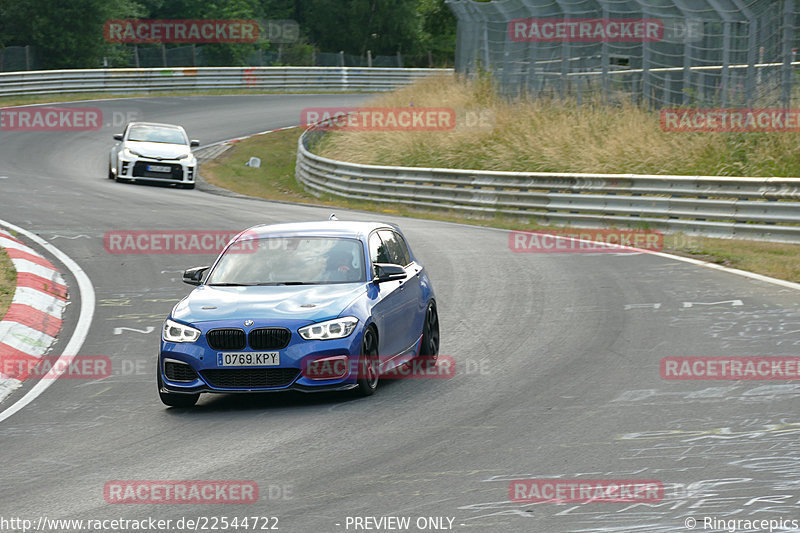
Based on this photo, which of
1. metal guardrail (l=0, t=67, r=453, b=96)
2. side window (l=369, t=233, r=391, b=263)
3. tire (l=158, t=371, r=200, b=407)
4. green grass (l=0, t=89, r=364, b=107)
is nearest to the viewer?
tire (l=158, t=371, r=200, b=407)

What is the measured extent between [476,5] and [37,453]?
29.0 meters

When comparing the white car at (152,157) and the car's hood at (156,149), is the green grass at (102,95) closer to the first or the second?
the white car at (152,157)

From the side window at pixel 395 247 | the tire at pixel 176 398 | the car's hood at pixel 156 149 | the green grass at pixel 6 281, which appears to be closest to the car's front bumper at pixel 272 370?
the tire at pixel 176 398

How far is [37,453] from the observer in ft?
26.2

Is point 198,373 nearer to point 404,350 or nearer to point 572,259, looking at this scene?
point 404,350

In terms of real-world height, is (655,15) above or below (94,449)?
above

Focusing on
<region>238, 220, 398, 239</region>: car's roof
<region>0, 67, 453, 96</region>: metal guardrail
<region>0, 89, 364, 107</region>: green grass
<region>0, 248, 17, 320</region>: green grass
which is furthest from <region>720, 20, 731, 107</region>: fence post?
<region>0, 89, 364, 107</region>: green grass

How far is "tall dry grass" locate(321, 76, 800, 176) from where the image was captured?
2486cm

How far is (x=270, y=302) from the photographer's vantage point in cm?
938

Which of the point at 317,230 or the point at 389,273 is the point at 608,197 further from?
the point at 389,273

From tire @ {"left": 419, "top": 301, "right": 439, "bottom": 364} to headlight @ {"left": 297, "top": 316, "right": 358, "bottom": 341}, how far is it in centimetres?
186

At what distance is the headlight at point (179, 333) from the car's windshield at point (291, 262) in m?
0.89

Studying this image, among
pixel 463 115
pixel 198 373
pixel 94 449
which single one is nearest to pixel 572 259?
pixel 198 373

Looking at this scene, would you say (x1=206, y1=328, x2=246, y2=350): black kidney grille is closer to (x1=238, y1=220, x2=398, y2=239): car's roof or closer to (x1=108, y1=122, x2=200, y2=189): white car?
(x1=238, y1=220, x2=398, y2=239): car's roof
